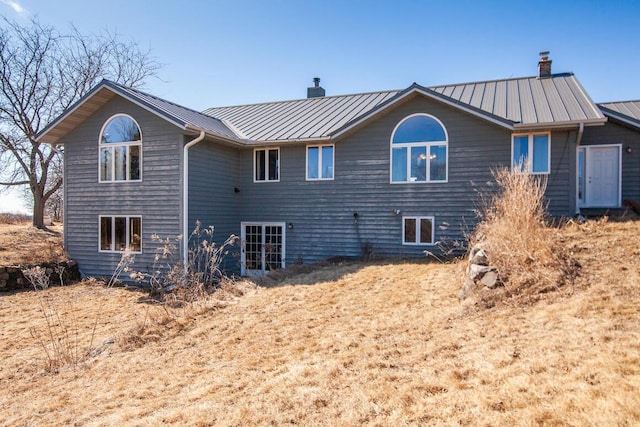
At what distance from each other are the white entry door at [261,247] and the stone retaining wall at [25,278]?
198 inches

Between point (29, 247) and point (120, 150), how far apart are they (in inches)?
230

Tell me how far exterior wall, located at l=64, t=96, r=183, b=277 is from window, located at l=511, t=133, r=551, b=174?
902 cm

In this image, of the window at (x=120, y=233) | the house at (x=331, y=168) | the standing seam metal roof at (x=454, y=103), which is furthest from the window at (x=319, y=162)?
the window at (x=120, y=233)

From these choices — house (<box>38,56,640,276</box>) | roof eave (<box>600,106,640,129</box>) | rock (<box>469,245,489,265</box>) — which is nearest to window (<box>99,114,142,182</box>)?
house (<box>38,56,640,276</box>)

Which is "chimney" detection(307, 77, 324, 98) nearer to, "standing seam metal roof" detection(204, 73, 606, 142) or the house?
"standing seam metal roof" detection(204, 73, 606, 142)

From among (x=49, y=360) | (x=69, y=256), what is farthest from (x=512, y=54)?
(x=69, y=256)

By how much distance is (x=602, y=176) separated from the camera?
11.9 metres

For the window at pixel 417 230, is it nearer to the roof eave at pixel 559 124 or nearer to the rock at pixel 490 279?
the roof eave at pixel 559 124

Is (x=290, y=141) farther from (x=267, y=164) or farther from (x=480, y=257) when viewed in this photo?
(x=480, y=257)

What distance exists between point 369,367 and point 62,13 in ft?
72.4

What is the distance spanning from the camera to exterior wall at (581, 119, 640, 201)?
1157 centimetres

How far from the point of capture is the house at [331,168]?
10742 millimetres

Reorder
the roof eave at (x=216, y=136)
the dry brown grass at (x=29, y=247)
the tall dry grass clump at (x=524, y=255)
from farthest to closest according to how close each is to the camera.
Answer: the dry brown grass at (x=29, y=247) < the roof eave at (x=216, y=136) < the tall dry grass clump at (x=524, y=255)

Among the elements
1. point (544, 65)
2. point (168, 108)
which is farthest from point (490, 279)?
point (544, 65)
